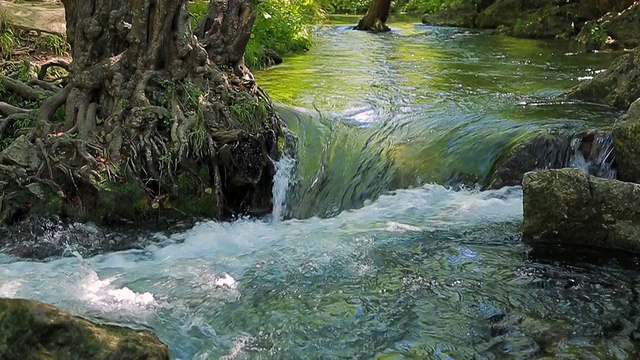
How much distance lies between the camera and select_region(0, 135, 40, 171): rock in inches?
260

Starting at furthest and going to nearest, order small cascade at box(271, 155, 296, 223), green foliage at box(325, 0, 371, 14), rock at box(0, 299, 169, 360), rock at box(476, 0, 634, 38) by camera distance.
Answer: green foliage at box(325, 0, 371, 14) < rock at box(476, 0, 634, 38) < small cascade at box(271, 155, 296, 223) < rock at box(0, 299, 169, 360)

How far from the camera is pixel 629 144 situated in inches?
266

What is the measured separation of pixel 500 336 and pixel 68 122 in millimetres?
5014

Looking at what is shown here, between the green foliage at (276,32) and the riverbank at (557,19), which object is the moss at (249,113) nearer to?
the green foliage at (276,32)

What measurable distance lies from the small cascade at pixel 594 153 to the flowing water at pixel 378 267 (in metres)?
0.38

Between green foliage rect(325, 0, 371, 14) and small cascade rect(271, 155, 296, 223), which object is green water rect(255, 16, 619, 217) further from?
green foliage rect(325, 0, 371, 14)

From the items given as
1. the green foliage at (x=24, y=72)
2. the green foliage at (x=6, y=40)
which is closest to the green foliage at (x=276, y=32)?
the green foliage at (x=6, y=40)

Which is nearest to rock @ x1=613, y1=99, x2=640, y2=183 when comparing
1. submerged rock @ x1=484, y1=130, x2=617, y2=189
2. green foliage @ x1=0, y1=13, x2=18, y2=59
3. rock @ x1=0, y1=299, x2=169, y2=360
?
submerged rock @ x1=484, y1=130, x2=617, y2=189

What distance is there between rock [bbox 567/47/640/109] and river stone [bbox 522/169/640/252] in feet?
13.0

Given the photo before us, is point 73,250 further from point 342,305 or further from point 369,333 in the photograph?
point 369,333

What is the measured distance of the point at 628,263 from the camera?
5.51m

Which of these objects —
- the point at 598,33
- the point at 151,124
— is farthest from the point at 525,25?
the point at 151,124

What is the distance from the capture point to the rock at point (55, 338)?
9.21 feet

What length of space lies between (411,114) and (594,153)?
275 cm
